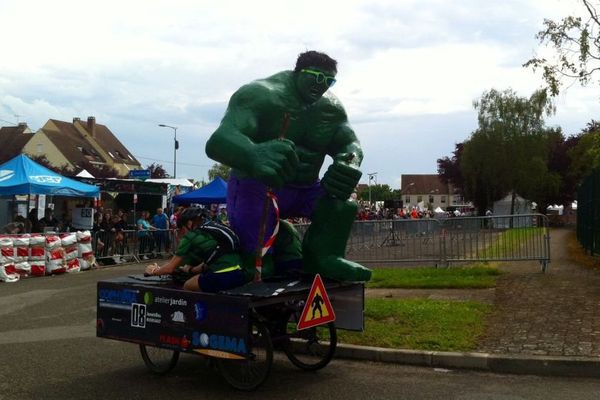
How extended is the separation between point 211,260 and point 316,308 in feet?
3.12

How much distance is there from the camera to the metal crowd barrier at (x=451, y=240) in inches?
453

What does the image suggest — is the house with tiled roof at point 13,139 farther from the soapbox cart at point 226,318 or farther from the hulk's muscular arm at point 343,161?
the hulk's muscular arm at point 343,161

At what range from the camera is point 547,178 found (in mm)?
39812

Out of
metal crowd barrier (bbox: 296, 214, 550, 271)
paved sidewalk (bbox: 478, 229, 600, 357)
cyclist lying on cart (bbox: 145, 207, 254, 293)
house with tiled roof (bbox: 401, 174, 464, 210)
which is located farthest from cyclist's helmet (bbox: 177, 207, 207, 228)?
house with tiled roof (bbox: 401, 174, 464, 210)

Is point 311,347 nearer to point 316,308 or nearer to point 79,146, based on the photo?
point 316,308

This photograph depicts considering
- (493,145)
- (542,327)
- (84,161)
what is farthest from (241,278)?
(84,161)

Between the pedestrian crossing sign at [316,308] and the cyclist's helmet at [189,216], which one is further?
the cyclist's helmet at [189,216]

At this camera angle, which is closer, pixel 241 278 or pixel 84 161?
pixel 241 278

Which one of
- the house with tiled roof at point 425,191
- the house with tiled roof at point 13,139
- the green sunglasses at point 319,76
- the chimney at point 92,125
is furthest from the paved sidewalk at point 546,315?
the house with tiled roof at point 425,191

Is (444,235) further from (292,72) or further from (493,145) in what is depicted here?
(493,145)

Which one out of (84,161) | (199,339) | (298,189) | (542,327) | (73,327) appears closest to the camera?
(199,339)

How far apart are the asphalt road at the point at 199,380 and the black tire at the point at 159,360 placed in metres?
0.09

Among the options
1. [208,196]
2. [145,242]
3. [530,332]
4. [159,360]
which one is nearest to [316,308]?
[159,360]

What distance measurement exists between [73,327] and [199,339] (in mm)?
3893
